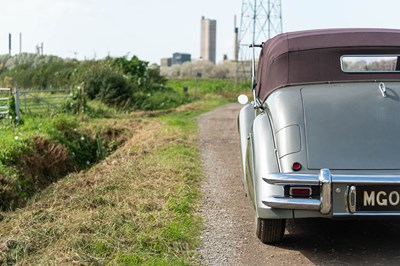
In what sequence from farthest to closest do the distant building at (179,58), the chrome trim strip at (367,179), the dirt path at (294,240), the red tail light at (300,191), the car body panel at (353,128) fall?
1. the distant building at (179,58)
2. the dirt path at (294,240)
3. the car body panel at (353,128)
4. the red tail light at (300,191)
5. the chrome trim strip at (367,179)

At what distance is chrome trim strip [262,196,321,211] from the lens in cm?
437

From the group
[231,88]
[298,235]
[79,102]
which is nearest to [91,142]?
[79,102]

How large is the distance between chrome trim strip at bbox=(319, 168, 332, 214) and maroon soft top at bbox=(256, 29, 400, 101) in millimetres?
1391

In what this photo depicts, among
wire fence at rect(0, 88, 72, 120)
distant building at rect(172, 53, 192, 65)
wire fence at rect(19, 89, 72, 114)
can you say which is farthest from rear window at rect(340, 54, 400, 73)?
distant building at rect(172, 53, 192, 65)

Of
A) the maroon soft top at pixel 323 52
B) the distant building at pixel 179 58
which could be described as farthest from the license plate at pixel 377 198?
the distant building at pixel 179 58

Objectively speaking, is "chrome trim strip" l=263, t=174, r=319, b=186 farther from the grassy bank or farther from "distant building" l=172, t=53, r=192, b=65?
"distant building" l=172, t=53, r=192, b=65

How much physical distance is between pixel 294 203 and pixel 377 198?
62 centimetres

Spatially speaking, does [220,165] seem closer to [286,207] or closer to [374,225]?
A: [374,225]

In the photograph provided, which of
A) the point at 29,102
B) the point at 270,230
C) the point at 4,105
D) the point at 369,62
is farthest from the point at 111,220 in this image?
the point at 29,102

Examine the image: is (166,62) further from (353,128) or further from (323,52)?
(353,128)

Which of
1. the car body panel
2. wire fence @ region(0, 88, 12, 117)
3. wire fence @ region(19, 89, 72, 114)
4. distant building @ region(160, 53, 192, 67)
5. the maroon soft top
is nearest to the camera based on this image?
the car body panel

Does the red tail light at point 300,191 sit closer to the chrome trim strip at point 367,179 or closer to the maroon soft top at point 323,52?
the chrome trim strip at point 367,179

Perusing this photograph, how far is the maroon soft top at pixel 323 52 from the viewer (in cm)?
548

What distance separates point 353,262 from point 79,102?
1516cm
